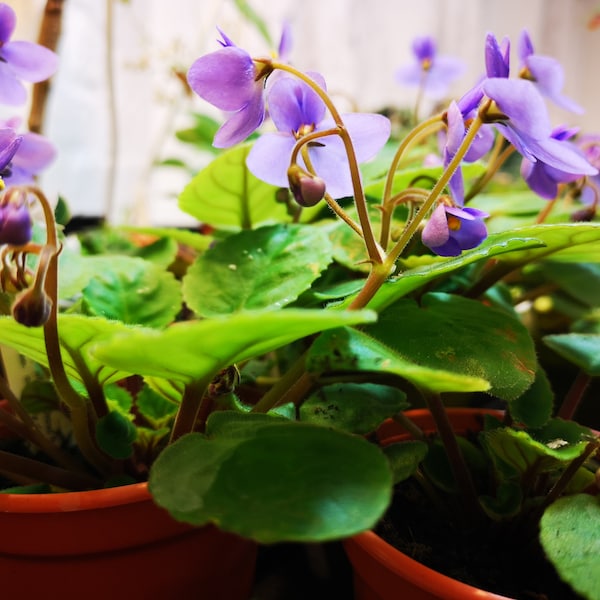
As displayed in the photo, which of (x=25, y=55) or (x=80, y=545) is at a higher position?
(x=25, y=55)

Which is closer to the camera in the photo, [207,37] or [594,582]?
[594,582]

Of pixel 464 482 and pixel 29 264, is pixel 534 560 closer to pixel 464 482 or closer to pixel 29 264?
pixel 464 482

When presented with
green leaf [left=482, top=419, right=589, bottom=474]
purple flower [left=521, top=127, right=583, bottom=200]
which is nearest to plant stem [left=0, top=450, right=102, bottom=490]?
green leaf [left=482, top=419, right=589, bottom=474]

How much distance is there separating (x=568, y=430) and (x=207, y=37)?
4.89 feet

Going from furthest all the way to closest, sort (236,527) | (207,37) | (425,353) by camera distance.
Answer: (207,37) < (425,353) < (236,527)

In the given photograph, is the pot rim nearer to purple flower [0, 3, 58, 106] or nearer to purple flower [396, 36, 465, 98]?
purple flower [0, 3, 58, 106]

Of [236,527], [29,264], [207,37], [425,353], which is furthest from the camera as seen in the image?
[207,37]

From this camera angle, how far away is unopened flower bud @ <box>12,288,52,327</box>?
12.2 inches

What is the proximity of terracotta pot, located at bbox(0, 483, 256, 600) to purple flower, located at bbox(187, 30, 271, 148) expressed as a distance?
27cm

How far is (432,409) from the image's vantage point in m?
0.45

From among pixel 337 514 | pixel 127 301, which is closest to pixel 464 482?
pixel 337 514

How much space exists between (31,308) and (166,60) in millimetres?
1303

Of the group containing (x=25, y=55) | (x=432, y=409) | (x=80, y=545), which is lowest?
(x=80, y=545)

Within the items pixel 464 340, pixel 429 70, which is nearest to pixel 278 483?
pixel 464 340
